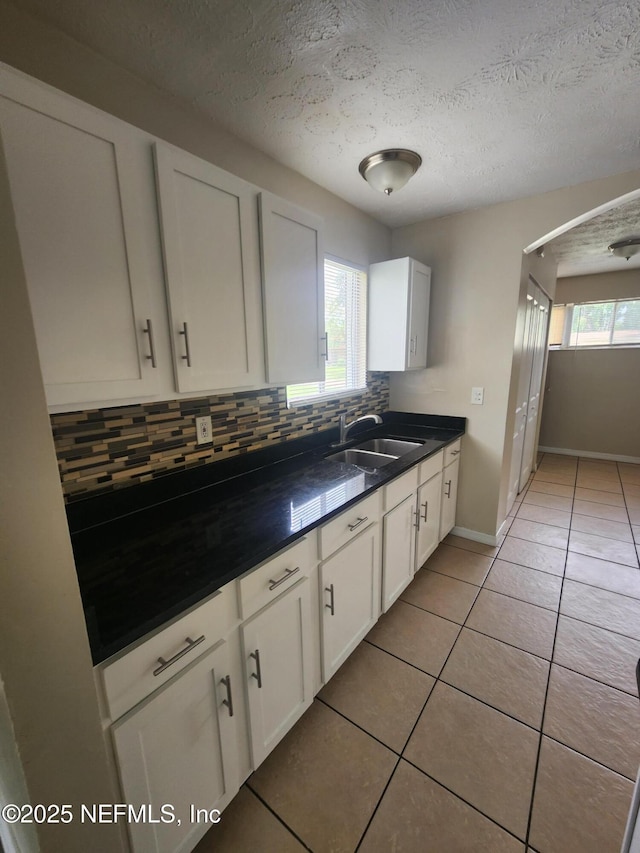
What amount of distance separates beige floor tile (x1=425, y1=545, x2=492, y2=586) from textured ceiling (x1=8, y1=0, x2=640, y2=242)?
8.16 ft

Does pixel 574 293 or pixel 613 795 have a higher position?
pixel 574 293

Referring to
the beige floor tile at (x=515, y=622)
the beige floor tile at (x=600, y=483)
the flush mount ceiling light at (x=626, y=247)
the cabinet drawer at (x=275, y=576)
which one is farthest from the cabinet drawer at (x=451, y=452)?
the flush mount ceiling light at (x=626, y=247)

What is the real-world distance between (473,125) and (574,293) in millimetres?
4375

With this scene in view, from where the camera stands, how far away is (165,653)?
2.86ft

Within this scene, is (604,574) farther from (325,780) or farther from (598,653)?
(325,780)

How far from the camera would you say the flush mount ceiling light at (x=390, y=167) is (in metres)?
1.74

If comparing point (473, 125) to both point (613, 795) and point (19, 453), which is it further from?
point (613, 795)

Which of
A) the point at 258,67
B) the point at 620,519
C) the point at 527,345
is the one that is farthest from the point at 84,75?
the point at 620,519

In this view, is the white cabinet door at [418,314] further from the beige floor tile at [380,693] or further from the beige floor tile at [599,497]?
the beige floor tile at [599,497]

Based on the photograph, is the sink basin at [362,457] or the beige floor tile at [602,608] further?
the sink basin at [362,457]

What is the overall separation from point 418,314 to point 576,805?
257 cm

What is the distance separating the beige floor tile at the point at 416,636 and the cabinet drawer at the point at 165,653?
1.18 meters

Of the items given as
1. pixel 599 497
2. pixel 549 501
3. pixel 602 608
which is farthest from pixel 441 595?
pixel 599 497

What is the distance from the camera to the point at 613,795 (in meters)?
1.21
